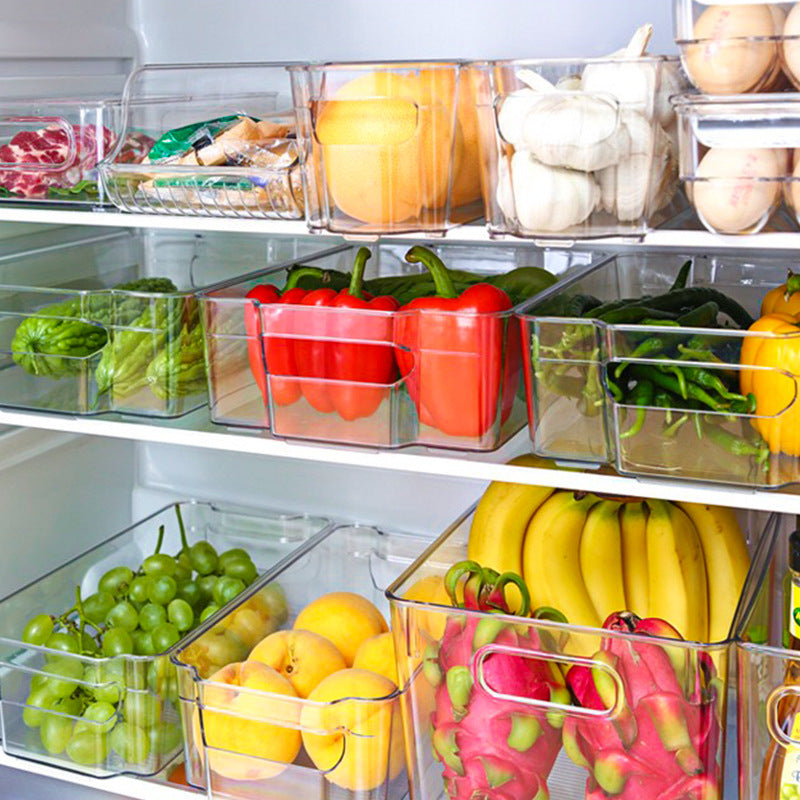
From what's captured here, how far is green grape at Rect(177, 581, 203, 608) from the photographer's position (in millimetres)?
1879

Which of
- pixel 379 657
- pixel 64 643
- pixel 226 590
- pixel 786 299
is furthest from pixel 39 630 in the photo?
pixel 786 299

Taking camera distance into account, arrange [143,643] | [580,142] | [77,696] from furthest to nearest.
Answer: [143,643], [77,696], [580,142]

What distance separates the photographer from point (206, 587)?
1897mm

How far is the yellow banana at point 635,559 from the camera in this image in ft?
5.12

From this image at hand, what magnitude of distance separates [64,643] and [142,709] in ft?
0.55

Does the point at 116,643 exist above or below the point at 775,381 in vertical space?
below

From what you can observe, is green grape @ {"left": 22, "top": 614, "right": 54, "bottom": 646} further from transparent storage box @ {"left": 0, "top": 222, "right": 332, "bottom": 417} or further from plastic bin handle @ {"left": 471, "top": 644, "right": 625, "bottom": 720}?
plastic bin handle @ {"left": 471, "top": 644, "right": 625, "bottom": 720}

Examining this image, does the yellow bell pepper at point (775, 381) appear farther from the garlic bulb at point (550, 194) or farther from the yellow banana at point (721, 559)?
the yellow banana at point (721, 559)

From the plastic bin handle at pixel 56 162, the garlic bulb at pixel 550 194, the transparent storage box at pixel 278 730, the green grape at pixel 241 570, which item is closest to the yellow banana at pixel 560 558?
the transparent storage box at pixel 278 730

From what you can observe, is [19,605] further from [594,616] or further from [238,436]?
[594,616]

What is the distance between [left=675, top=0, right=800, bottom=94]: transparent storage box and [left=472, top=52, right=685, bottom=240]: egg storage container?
0.06 metres

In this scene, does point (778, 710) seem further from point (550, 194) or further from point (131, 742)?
point (131, 742)

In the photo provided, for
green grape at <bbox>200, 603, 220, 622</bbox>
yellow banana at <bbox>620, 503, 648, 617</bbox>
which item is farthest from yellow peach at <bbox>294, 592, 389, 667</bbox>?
yellow banana at <bbox>620, 503, 648, 617</bbox>

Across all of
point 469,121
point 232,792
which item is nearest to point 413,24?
point 469,121
